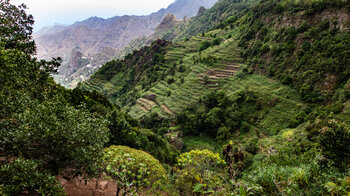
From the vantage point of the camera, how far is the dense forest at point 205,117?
21.5 ft

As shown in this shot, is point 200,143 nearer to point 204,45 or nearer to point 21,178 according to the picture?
point 21,178

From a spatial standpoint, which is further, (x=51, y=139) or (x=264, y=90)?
(x=264, y=90)

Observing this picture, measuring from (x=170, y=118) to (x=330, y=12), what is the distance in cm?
4481

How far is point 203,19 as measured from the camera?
174750mm

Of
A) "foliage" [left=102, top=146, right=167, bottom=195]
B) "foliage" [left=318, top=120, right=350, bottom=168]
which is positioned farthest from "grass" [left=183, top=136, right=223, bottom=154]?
"foliage" [left=318, top=120, right=350, bottom=168]

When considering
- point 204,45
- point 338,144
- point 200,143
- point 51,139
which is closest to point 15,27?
point 51,139

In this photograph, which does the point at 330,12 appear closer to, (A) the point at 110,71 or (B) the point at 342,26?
(B) the point at 342,26

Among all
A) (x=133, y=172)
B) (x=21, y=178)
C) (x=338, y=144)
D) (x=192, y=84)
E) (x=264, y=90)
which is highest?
(x=21, y=178)

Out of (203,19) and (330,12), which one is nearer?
(330,12)

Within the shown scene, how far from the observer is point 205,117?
41.8 meters

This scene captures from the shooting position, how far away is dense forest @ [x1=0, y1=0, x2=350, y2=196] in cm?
655

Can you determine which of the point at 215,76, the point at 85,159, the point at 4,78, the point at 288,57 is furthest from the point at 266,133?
the point at 4,78

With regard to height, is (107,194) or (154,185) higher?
(154,185)

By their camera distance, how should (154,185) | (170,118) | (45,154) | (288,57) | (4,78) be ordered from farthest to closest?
(170,118) < (288,57) < (154,185) < (4,78) < (45,154)
